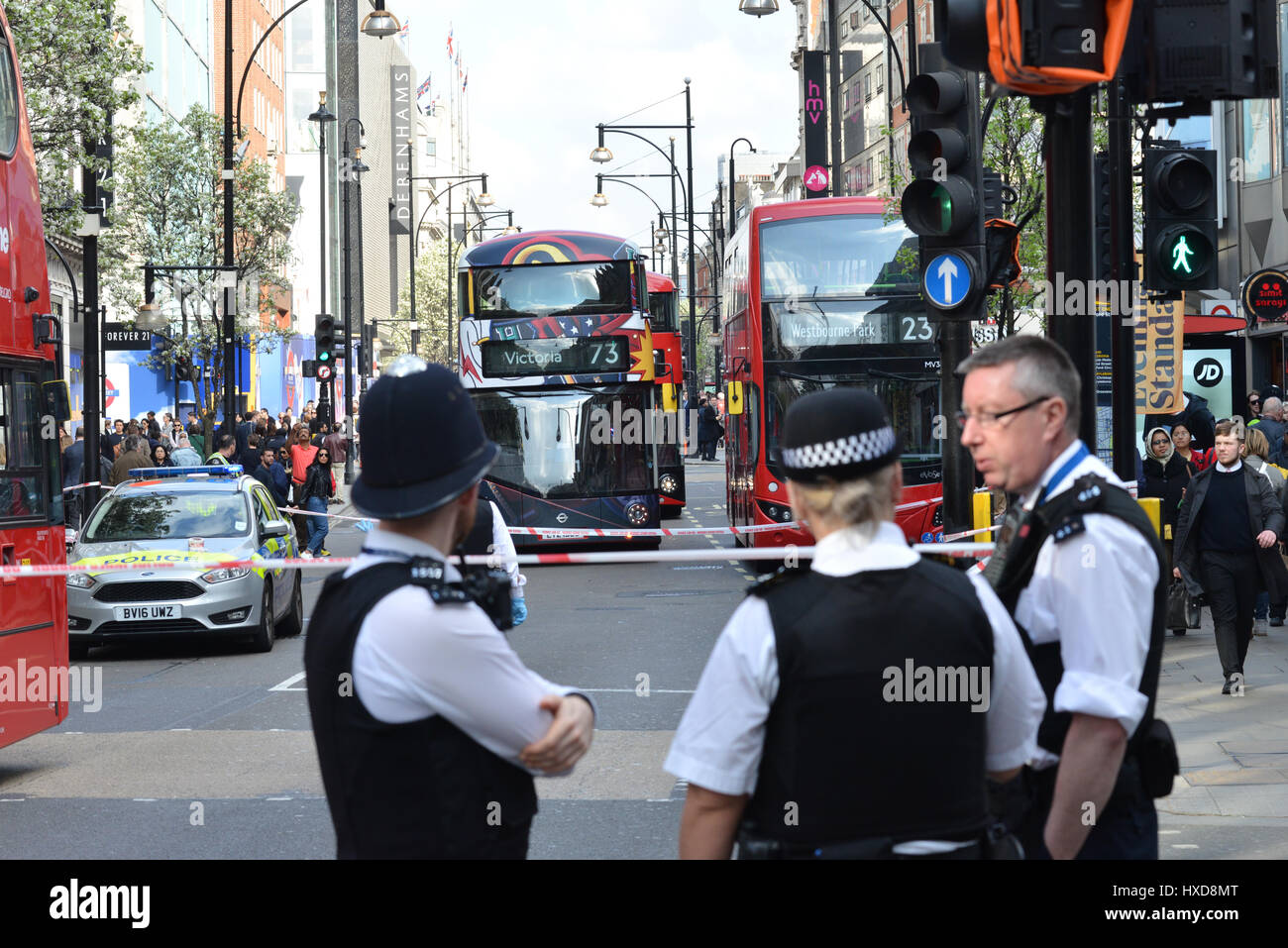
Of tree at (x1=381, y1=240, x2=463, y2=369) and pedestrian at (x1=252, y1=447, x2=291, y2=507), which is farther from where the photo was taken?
tree at (x1=381, y1=240, x2=463, y2=369)

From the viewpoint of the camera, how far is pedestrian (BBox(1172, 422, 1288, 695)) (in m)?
12.1

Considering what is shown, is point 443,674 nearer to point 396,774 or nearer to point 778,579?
point 396,774

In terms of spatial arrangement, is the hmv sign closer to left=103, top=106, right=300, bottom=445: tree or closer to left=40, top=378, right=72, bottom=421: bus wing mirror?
left=103, top=106, right=300, bottom=445: tree

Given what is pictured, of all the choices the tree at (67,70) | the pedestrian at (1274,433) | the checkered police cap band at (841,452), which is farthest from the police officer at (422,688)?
the tree at (67,70)

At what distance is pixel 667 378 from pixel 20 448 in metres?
18.4

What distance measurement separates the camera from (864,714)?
9.55 ft

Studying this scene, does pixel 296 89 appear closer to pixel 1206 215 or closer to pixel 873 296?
pixel 873 296

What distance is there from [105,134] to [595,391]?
6891mm

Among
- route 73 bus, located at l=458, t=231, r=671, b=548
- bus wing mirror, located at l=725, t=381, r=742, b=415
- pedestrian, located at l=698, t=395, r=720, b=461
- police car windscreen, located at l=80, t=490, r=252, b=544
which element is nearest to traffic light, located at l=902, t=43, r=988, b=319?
police car windscreen, located at l=80, t=490, r=252, b=544

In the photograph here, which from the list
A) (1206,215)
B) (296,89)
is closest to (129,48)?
(1206,215)

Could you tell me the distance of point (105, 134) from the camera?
67.2 ft

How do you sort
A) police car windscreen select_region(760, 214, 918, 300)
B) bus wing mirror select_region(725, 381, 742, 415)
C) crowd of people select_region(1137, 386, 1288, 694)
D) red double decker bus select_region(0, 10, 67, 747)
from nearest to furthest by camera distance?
red double decker bus select_region(0, 10, 67, 747)
crowd of people select_region(1137, 386, 1288, 694)
police car windscreen select_region(760, 214, 918, 300)
bus wing mirror select_region(725, 381, 742, 415)

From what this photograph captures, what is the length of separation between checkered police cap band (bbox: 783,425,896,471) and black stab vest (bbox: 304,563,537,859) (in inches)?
26.8

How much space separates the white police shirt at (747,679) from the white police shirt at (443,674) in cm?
27
